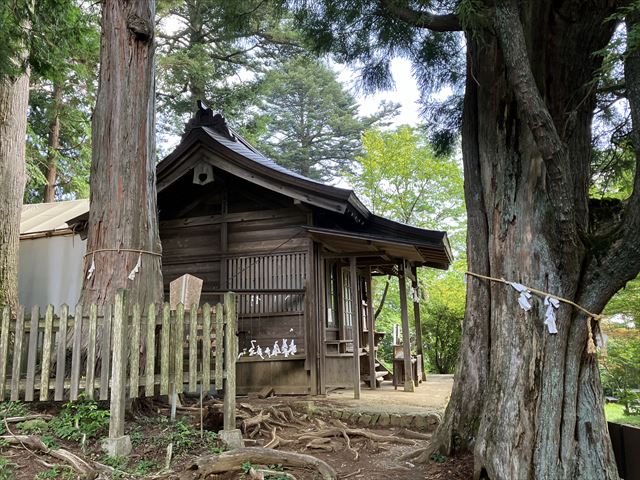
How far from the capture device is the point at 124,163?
5.62 meters

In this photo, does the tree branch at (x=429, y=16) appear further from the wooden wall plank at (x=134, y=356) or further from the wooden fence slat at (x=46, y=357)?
the wooden fence slat at (x=46, y=357)

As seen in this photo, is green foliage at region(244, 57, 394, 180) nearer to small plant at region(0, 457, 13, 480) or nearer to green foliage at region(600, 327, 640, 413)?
green foliage at region(600, 327, 640, 413)

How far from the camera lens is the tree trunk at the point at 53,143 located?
1650 cm

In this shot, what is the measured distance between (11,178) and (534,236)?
867cm

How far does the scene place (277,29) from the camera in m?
18.3

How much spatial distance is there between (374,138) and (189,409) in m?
15.0

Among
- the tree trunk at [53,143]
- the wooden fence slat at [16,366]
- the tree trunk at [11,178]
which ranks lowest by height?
the wooden fence slat at [16,366]

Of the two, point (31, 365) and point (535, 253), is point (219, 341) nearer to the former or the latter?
point (31, 365)

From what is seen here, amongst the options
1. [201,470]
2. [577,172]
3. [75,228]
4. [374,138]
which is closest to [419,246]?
[577,172]

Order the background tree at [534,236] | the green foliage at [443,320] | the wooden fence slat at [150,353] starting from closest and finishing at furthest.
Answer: the background tree at [534,236] < the wooden fence slat at [150,353] < the green foliage at [443,320]

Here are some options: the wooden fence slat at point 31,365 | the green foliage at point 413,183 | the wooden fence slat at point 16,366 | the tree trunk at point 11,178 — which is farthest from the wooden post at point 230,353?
the green foliage at point 413,183

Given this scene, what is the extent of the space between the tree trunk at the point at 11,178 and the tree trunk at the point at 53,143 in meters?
8.22

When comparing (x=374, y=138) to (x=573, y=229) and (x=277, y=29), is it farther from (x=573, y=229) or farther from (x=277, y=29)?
(x=573, y=229)

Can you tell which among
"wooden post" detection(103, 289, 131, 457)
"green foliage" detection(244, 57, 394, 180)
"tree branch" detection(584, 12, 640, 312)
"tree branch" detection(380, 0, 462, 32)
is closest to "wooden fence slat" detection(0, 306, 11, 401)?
"wooden post" detection(103, 289, 131, 457)
